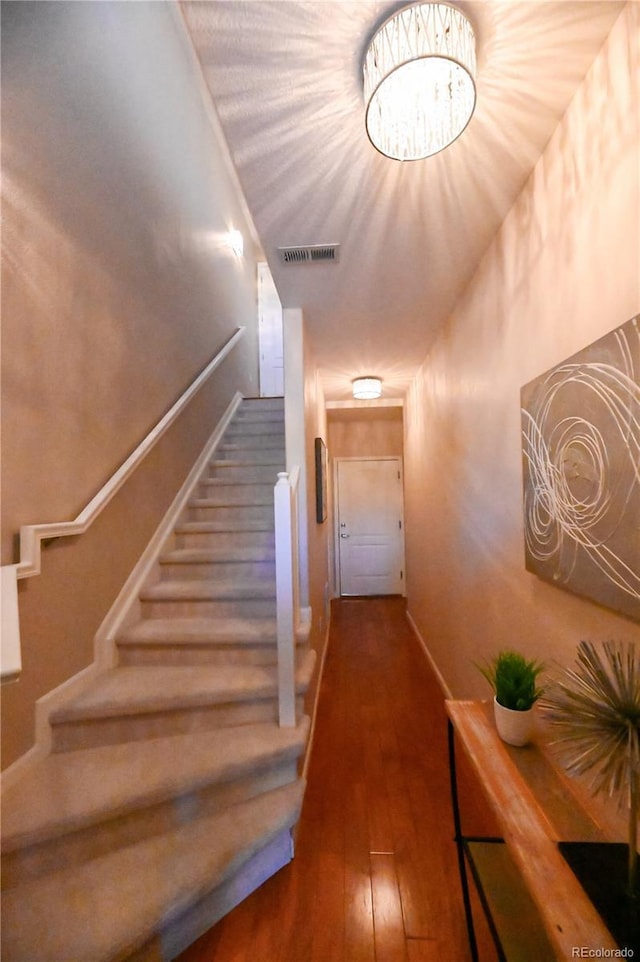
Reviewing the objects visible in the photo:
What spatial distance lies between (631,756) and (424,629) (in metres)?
3.01

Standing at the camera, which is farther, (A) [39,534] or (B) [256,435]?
(B) [256,435]

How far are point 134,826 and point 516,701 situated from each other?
138 centimetres

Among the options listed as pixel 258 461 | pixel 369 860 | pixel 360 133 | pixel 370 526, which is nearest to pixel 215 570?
pixel 258 461

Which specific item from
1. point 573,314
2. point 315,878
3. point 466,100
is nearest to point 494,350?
point 573,314

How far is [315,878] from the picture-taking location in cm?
139

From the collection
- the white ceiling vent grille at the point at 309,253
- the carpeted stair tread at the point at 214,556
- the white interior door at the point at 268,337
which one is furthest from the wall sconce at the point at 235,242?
the carpeted stair tread at the point at 214,556

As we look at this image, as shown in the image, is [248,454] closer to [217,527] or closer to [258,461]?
[258,461]

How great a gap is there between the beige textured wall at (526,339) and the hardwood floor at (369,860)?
1.66 ft

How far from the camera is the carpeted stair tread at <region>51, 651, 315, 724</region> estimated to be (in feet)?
4.94

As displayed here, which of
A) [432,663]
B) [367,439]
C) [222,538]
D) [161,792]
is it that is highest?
[367,439]

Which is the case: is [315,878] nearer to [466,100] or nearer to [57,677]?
[57,677]

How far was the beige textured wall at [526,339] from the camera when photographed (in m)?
0.90

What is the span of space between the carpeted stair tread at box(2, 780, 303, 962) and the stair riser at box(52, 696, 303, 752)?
321 mm

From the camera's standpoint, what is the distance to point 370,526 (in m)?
5.13
